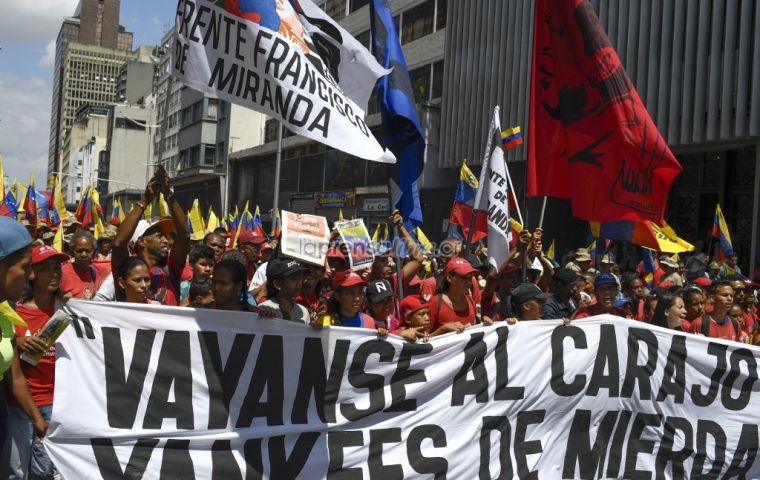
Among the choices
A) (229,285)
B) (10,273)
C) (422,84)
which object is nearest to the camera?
(10,273)

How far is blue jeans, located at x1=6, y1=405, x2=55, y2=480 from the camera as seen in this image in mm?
4270

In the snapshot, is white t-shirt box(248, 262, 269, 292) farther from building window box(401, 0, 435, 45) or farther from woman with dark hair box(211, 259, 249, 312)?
building window box(401, 0, 435, 45)

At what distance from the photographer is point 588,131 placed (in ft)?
21.5

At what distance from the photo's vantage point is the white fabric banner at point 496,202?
674 centimetres

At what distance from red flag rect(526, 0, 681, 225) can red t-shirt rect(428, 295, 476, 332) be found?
3.92 ft

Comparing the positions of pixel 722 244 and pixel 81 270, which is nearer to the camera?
pixel 81 270

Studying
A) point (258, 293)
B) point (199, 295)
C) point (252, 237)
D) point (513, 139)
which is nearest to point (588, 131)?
point (258, 293)

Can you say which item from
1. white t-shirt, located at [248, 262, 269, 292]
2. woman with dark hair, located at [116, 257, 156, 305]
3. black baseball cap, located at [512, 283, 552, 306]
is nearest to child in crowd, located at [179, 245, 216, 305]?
white t-shirt, located at [248, 262, 269, 292]

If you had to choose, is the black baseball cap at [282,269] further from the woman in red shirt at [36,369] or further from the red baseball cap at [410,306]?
the woman in red shirt at [36,369]

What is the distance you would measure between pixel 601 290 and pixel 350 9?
33.1 m

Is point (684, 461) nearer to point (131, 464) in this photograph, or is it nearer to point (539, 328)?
point (539, 328)

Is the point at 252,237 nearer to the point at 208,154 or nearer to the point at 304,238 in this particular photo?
the point at 304,238

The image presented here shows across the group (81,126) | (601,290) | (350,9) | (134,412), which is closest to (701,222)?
(601,290)

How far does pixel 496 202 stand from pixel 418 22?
25.4 metres
